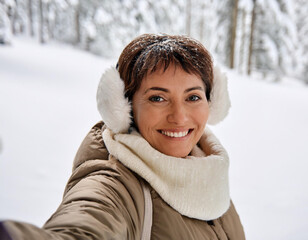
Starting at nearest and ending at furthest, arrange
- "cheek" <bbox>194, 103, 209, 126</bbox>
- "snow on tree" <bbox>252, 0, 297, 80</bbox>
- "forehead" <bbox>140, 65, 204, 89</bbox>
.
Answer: "forehead" <bbox>140, 65, 204, 89</bbox>
"cheek" <bbox>194, 103, 209, 126</bbox>
"snow on tree" <bbox>252, 0, 297, 80</bbox>

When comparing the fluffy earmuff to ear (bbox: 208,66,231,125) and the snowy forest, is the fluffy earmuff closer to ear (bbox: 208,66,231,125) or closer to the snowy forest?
ear (bbox: 208,66,231,125)

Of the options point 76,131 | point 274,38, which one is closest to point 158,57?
point 76,131

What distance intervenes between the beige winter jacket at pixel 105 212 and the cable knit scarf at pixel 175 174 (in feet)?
0.11

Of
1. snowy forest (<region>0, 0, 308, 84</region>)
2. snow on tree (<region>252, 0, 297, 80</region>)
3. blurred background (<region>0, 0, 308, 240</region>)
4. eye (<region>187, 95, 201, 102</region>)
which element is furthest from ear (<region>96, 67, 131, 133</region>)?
snow on tree (<region>252, 0, 297, 80</region>)

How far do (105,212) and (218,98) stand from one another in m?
0.95

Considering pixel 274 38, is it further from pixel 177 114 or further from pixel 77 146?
pixel 177 114

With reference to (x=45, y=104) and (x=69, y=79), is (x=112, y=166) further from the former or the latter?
(x=69, y=79)

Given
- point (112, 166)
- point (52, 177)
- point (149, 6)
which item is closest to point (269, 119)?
point (52, 177)

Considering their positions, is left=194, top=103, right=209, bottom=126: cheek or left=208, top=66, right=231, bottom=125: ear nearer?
left=194, top=103, right=209, bottom=126: cheek

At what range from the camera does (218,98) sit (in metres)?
1.56

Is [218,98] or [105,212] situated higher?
[218,98]

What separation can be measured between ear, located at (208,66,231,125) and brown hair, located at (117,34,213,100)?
0.48 feet

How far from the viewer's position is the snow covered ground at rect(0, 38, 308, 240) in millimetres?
2957

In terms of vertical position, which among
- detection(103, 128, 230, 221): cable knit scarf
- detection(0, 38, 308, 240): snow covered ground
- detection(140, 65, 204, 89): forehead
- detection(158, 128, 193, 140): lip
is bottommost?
detection(0, 38, 308, 240): snow covered ground
